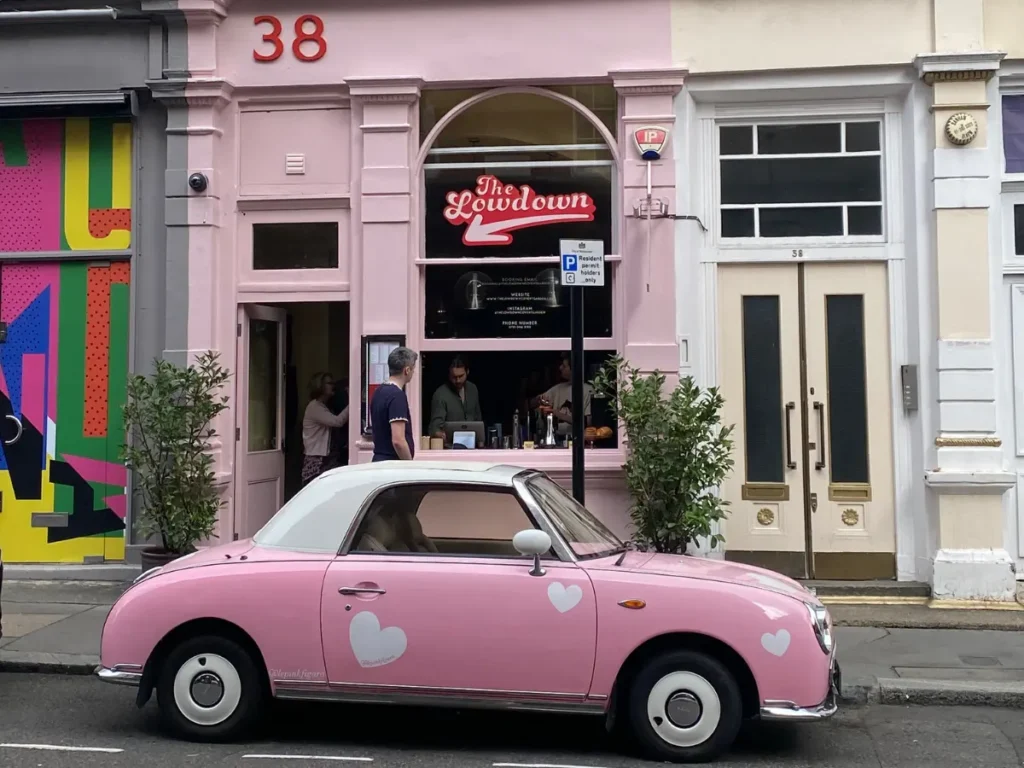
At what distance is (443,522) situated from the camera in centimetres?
602

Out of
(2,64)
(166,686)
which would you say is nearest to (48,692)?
(166,686)

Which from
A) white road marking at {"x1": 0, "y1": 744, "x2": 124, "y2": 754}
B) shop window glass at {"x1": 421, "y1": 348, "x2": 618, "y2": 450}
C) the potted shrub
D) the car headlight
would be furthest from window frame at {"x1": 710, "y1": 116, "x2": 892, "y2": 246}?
white road marking at {"x1": 0, "y1": 744, "x2": 124, "y2": 754}

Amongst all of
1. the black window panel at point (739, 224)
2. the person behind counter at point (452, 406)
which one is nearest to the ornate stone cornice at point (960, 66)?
the black window panel at point (739, 224)

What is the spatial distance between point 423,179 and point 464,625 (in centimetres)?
570

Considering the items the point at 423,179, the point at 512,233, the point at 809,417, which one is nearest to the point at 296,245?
the point at 423,179

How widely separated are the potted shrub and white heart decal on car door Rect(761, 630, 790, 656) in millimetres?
→ 5696

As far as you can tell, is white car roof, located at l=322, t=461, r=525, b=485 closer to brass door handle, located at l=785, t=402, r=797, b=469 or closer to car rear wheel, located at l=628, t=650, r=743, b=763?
car rear wheel, located at l=628, t=650, r=743, b=763

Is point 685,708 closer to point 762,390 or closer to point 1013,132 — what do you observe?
point 762,390

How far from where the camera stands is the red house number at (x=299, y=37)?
1039 centimetres

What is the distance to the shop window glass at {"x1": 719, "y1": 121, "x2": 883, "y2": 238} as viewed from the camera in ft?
33.1

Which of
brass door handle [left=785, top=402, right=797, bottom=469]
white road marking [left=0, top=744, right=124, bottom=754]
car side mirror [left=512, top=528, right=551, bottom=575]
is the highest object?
brass door handle [left=785, top=402, right=797, bottom=469]

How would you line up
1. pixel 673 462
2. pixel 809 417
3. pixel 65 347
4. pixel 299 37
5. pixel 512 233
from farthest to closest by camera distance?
pixel 65 347 → pixel 299 37 → pixel 512 233 → pixel 809 417 → pixel 673 462

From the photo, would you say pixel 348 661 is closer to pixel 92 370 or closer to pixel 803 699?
pixel 803 699

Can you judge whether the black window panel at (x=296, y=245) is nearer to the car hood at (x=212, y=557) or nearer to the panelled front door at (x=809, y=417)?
the panelled front door at (x=809, y=417)
